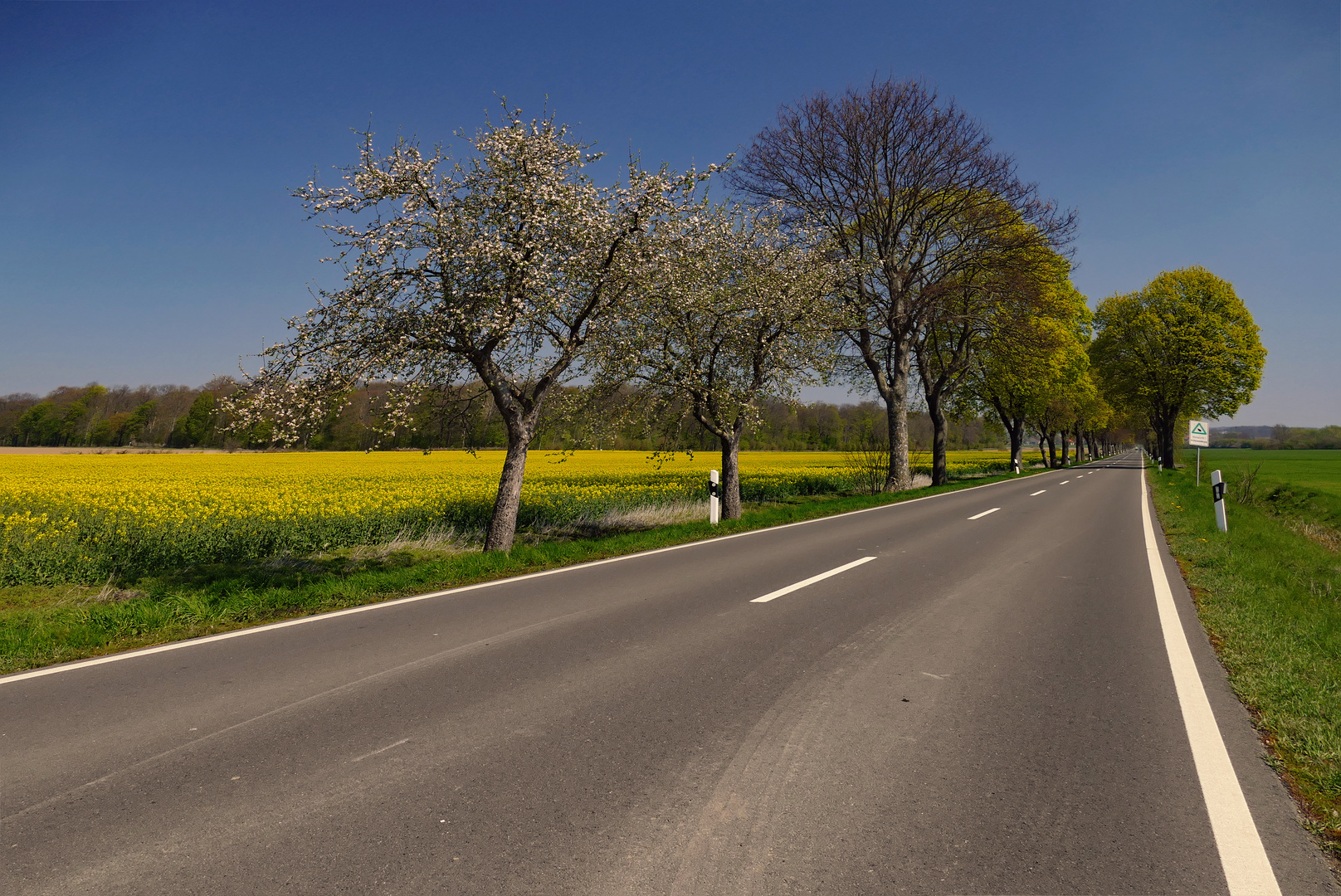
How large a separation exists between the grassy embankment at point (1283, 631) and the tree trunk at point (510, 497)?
8.72 metres

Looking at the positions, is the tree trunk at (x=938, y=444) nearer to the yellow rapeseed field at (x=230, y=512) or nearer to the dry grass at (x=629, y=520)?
the yellow rapeseed field at (x=230, y=512)

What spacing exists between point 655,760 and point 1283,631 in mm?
5706

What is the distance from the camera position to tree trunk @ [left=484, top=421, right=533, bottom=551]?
10758 millimetres

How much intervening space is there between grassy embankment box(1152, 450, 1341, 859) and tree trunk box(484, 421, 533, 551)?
28.6ft

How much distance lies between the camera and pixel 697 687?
439 centimetres

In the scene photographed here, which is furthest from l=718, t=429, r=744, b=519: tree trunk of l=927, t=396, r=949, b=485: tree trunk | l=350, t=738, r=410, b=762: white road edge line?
l=927, t=396, r=949, b=485: tree trunk

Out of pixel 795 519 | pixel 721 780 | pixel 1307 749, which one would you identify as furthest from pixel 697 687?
pixel 795 519

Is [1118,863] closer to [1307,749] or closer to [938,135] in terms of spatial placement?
[1307,749]

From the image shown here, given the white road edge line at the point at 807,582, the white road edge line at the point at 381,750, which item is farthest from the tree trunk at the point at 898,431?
the white road edge line at the point at 381,750

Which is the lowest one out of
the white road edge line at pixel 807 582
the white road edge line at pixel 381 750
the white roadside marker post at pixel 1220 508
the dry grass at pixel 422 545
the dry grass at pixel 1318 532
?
the dry grass at pixel 1318 532

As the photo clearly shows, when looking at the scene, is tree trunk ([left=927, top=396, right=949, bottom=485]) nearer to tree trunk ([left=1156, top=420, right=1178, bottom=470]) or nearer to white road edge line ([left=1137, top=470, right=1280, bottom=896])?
white road edge line ([left=1137, top=470, right=1280, bottom=896])

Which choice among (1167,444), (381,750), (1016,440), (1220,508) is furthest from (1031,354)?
(381,750)

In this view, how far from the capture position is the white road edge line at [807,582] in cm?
695

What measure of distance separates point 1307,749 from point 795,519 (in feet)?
37.3
